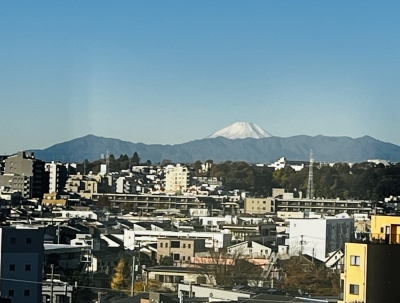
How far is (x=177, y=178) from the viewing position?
14.3 metres

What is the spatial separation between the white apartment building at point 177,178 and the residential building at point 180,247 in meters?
6.11

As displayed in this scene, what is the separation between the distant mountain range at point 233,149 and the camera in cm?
1191

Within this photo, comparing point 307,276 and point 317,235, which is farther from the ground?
point 317,235

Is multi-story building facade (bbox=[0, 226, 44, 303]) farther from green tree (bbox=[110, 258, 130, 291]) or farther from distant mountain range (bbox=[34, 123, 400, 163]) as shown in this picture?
distant mountain range (bbox=[34, 123, 400, 163])

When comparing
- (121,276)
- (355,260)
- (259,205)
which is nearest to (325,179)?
A: (259,205)

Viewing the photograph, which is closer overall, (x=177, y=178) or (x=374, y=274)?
(x=374, y=274)

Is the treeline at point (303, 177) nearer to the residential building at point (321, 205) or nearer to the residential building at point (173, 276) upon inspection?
the residential building at point (321, 205)

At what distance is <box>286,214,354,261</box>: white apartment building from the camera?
676 cm

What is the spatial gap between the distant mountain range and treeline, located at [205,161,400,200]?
317 millimetres

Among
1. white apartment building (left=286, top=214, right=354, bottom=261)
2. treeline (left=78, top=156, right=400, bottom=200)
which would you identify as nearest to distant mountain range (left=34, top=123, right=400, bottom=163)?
treeline (left=78, top=156, right=400, bottom=200)

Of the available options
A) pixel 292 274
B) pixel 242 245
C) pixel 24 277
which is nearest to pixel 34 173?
pixel 242 245

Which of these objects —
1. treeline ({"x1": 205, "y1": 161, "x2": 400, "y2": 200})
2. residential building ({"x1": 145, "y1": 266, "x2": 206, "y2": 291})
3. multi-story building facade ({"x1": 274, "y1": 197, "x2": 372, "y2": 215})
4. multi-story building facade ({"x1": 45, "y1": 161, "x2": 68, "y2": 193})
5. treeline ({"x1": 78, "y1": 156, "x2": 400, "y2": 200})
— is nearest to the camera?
residential building ({"x1": 145, "y1": 266, "x2": 206, "y2": 291})

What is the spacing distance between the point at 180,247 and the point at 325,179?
4552mm

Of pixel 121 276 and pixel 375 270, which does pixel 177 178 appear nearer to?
pixel 121 276
